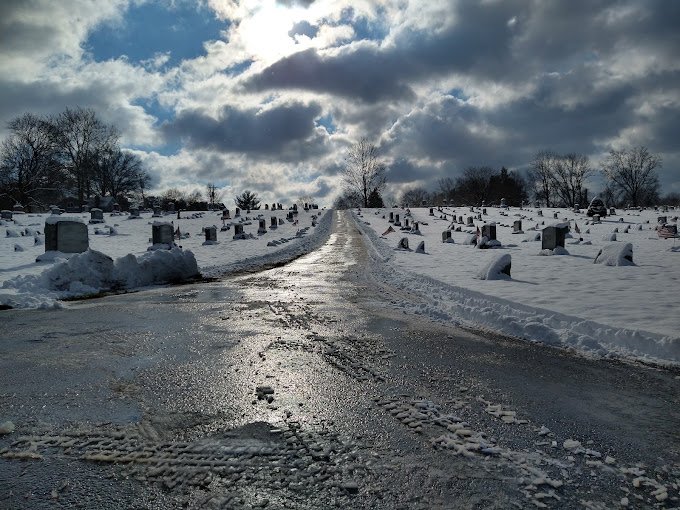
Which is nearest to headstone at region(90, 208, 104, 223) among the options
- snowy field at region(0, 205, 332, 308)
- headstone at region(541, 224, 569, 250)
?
snowy field at region(0, 205, 332, 308)

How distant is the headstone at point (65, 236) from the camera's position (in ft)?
51.1

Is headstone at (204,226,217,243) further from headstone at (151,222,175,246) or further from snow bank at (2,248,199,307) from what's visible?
snow bank at (2,248,199,307)

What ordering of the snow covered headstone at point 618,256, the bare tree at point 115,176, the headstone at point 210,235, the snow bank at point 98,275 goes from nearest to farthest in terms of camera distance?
1. the snow bank at point 98,275
2. the snow covered headstone at point 618,256
3. the headstone at point 210,235
4. the bare tree at point 115,176

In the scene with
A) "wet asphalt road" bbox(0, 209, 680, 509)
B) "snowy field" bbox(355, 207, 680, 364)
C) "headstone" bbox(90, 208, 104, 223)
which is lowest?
"wet asphalt road" bbox(0, 209, 680, 509)

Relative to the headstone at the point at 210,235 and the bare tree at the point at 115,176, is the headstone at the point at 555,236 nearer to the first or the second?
the headstone at the point at 210,235

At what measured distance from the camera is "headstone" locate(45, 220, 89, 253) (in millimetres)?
15570

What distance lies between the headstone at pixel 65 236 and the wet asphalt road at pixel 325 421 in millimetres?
11279

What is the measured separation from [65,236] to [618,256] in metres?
17.5

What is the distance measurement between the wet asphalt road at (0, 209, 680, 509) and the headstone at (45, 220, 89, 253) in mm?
11279

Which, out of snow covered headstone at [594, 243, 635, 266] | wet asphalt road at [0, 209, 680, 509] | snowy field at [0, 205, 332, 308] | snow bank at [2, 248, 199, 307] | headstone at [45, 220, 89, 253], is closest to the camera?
wet asphalt road at [0, 209, 680, 509]

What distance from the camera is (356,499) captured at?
229 cm

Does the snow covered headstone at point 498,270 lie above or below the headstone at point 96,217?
below

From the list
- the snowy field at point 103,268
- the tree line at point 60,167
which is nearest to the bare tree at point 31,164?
the tree line at point 60,167

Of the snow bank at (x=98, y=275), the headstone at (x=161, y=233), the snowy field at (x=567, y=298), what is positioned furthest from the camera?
the headstone at (x=161, y=233)
